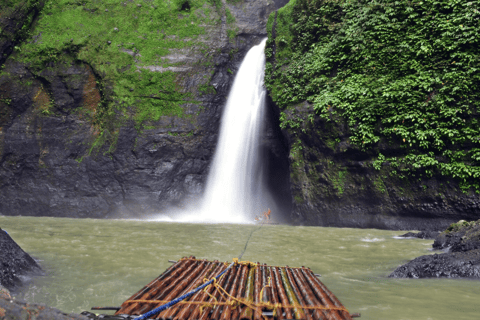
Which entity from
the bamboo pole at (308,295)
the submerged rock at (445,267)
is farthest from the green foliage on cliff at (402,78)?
the bamboo pole at (308,295)

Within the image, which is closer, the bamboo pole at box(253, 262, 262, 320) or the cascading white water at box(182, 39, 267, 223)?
the bamboo pole at box(253, 262, 262, 320)

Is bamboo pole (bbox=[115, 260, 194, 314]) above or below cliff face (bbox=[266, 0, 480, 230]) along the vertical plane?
below

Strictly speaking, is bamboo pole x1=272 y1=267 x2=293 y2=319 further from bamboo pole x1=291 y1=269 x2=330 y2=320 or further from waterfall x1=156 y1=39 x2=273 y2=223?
waterfall x1=156 y1=39 x2=273 y2=223

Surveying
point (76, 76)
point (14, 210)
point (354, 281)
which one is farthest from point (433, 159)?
point (14, 210)

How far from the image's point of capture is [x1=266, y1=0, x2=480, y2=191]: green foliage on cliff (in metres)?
9.89

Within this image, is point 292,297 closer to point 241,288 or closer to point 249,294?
point 249,294

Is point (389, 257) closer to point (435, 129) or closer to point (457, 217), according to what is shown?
point (457, 217)

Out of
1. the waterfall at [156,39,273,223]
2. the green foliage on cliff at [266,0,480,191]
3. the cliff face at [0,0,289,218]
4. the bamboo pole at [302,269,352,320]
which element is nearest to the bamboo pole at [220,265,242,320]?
the bamboo pole at [302,269,352,320]

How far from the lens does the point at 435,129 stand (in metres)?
10.2

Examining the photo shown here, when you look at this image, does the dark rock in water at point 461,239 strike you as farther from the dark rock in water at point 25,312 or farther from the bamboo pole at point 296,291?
the dark rock in water at point 25,312

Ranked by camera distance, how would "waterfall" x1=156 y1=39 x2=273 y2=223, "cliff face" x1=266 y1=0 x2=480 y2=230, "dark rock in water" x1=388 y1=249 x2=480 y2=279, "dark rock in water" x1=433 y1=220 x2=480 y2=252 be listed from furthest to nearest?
"waterfall" x1=156 y1=39 x2=273 y2=223
"cliff face" x1=266 y1=0 x2=480 y2=230
"dark rock in water" x1=433 y1=220 x2=480 y2=252
"dark rock in water" x1=388 y1=249 x2=480 y2=279

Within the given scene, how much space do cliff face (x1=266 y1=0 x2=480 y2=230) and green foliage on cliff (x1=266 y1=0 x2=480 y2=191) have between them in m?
0.03

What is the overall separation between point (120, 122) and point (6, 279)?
13641 mm

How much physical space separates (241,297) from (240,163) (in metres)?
14.2
